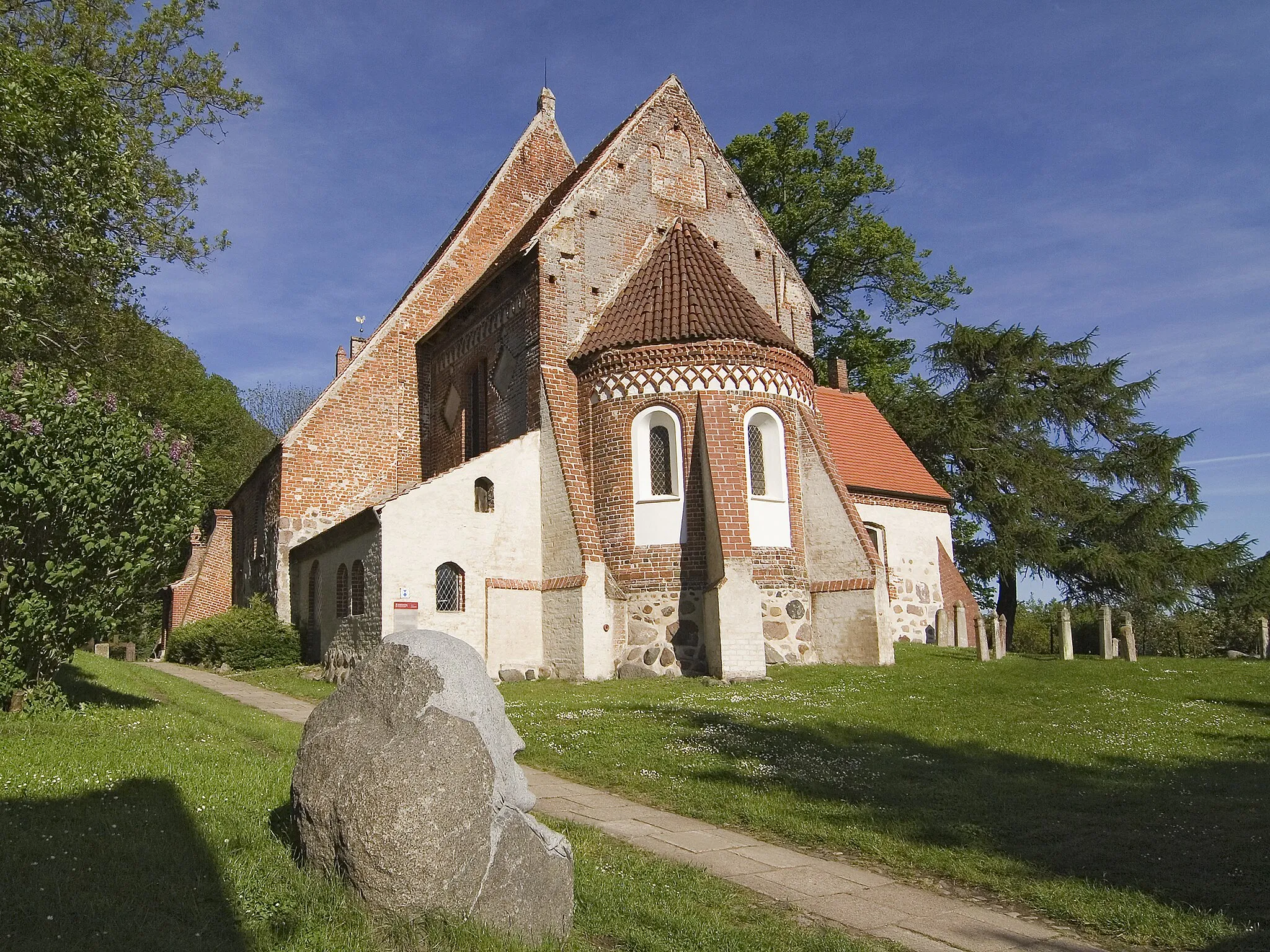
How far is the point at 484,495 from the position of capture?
61.4ft

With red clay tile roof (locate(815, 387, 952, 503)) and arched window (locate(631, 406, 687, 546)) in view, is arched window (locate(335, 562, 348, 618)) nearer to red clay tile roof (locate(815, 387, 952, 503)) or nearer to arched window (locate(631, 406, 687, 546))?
arched window (locate(631, 406, 687, 546))

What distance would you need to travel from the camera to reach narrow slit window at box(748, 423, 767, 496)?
18672 millimetres

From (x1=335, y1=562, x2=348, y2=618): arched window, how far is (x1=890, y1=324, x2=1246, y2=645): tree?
22.3 m

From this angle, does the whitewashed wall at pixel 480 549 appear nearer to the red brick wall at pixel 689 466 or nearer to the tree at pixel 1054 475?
the red brick wall at pixel 689 466

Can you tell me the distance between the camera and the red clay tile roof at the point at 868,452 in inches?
1038

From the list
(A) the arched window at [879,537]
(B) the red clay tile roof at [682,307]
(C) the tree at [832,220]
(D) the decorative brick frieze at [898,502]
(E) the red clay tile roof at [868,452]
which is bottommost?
(A) the arched window at [879,537]

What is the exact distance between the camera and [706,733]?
1111 centimetres

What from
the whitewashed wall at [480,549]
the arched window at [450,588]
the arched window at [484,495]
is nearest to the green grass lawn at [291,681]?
the whitewashed wall at [480,549]

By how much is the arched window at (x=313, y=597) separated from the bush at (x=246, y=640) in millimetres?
530

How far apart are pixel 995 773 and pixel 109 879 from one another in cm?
734

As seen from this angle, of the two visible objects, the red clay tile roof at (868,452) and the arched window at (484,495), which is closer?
the arched window at (484,495)

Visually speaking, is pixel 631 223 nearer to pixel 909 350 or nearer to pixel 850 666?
pixel 850 666

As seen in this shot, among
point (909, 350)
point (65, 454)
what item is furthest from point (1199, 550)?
point (65, 454)

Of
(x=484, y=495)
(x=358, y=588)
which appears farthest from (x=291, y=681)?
(x=484, y=495)
